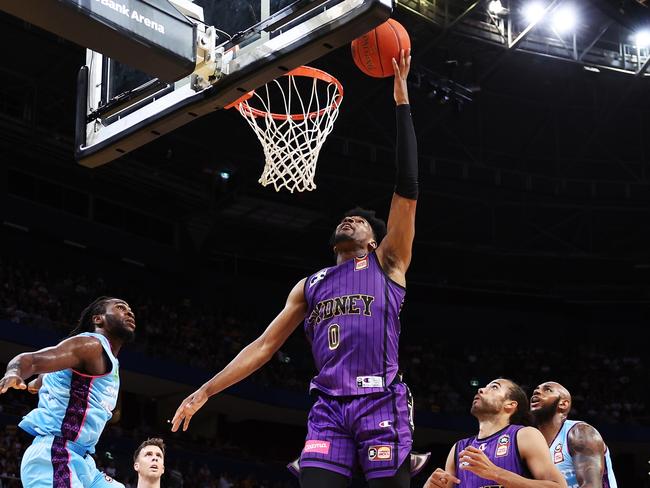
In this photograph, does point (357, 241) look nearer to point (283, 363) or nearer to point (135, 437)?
point (135, 437)

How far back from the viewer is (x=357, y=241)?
4926 millimetres

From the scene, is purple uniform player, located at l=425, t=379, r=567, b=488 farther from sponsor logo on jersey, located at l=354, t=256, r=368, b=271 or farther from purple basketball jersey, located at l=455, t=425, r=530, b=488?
sponsor logo on jersey, located at l=354, t=256, r=368, b=271

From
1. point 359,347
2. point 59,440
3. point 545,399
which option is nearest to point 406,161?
point 359,347

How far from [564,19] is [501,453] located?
15.4 meters

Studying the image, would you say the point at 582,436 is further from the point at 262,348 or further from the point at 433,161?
the point at 433,161

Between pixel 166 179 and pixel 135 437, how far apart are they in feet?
19.6

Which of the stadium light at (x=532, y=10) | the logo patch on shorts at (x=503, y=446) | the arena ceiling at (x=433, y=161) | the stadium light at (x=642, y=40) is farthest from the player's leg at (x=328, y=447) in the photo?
the stadium light at (x=642, y=40)

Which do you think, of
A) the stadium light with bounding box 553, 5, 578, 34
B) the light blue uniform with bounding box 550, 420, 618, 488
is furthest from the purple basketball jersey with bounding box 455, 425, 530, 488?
the stadium light with bounding box 553, 5, 578, 34

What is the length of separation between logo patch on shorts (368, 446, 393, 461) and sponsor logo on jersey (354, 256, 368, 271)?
0.86m

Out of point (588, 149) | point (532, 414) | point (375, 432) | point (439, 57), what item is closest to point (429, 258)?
point (588, 149)

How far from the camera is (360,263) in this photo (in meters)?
4.80

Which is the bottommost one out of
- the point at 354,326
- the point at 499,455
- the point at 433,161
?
the point at 499,455

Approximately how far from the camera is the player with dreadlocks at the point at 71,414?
589 cm

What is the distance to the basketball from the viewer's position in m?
6.62
